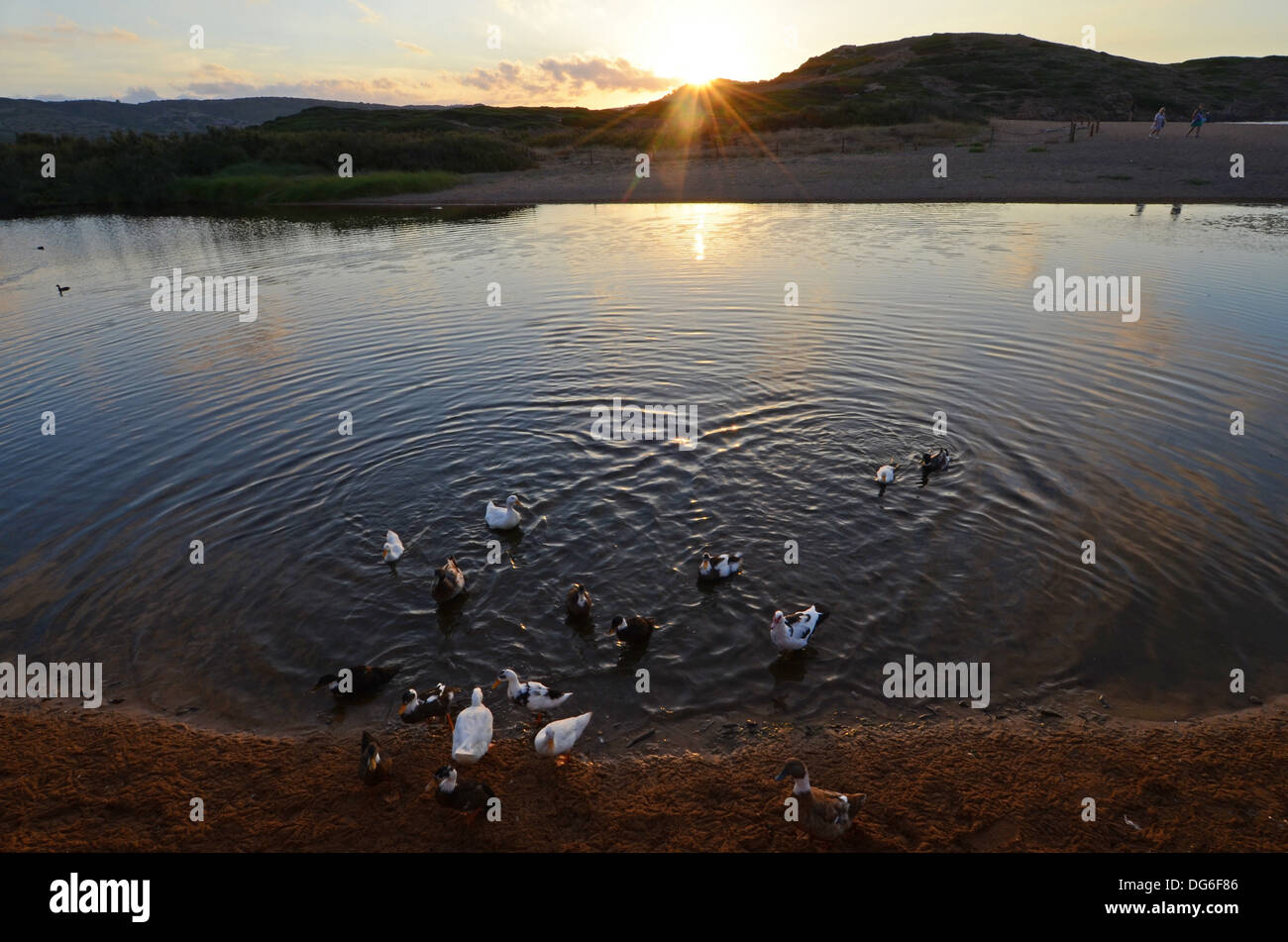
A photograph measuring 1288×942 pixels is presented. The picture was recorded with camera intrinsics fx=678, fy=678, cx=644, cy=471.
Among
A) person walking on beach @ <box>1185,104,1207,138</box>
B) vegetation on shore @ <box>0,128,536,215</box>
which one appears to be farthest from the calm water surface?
vegetation on shore @ <box>0,128,536,215</box>

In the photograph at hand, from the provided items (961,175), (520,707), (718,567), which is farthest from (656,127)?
(520,707)

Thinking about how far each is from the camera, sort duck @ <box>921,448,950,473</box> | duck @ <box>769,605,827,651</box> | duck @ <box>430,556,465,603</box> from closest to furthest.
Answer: duck @ <box>769,605,827,651</box> < duck @ <box>430,556,465,603</box> < duck @ <box>921,448,950,473</box>

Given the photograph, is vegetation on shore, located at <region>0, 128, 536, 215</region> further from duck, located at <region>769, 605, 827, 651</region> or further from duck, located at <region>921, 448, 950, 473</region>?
duck, located at <region>769, 605, 827, 651</region>

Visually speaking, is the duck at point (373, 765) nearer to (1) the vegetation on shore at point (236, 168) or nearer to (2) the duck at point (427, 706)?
(2) the duck at point (427, 706)

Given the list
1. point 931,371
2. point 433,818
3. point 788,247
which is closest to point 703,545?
point 433,818

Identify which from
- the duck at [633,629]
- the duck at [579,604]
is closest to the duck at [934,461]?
the duck at [633,629]

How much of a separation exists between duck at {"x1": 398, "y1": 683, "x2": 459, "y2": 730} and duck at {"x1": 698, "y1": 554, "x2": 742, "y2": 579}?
471 cm

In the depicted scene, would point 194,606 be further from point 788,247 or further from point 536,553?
point 788,247

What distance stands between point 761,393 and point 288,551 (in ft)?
41.4

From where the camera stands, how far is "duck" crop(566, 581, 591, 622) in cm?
1130

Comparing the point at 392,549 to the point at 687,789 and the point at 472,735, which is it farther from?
the point at 687,789

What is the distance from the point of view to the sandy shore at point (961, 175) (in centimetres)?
4816

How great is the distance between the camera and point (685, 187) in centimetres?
6131

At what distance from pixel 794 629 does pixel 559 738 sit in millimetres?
3956
